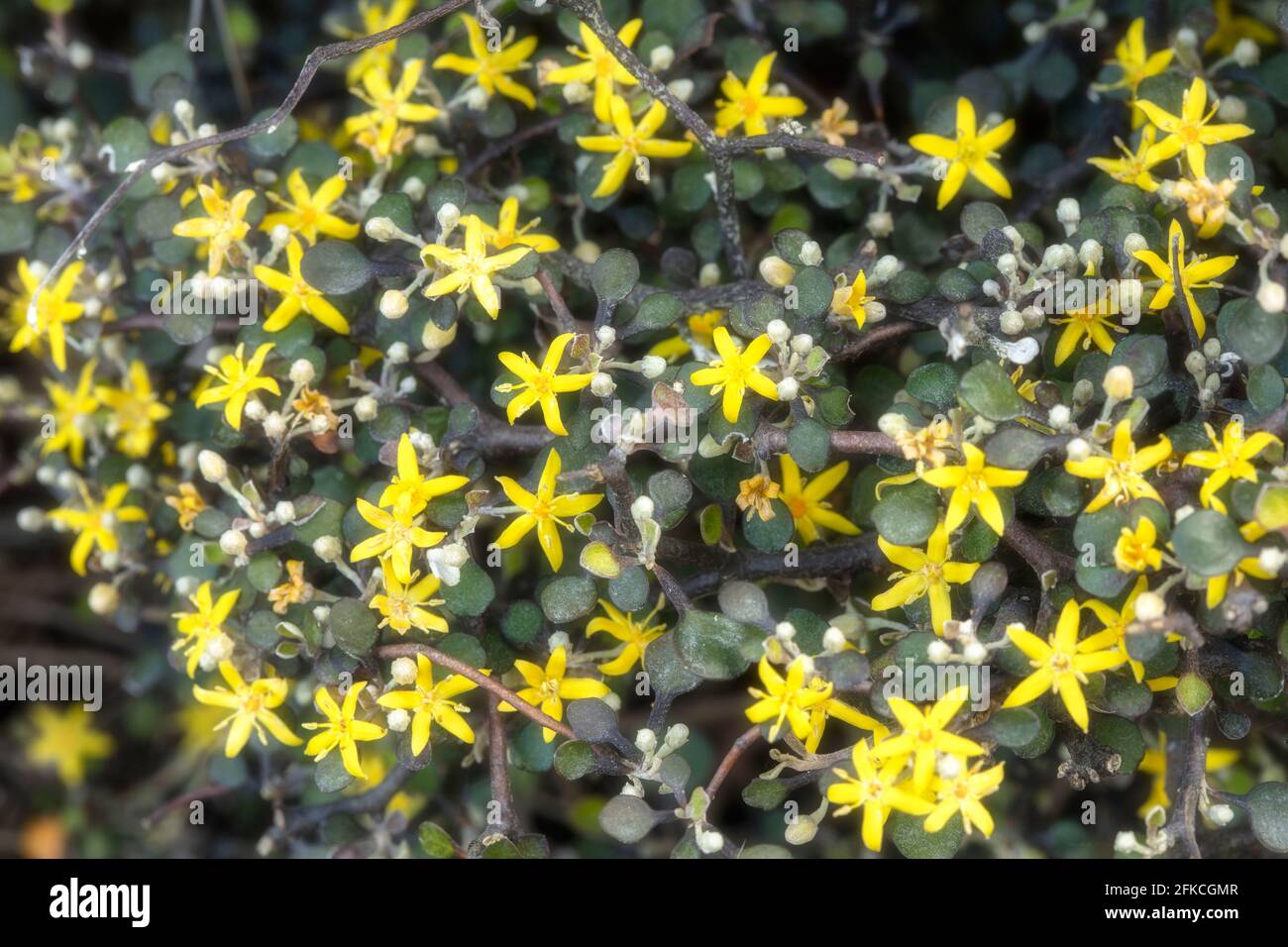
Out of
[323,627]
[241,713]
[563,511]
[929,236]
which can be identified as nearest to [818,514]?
[563,511]

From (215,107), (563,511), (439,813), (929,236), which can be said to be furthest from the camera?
(215,107)

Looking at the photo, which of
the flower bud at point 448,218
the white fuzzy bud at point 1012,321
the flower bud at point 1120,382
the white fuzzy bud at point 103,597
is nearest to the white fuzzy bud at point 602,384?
the flower bud at point 448,218

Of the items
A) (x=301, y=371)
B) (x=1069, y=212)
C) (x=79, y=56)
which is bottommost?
(x=301, y=371)

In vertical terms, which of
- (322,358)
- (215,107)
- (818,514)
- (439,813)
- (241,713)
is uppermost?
(215,107)

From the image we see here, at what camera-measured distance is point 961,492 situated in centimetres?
176

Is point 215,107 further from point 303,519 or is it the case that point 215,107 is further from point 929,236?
point 929,236

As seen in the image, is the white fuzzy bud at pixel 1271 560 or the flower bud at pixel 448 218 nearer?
the white fuzzy bud at pixel 1271 560

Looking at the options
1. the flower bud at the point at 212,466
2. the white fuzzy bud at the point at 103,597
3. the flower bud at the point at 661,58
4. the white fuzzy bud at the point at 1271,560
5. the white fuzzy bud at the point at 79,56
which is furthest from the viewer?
the white fuzzy bud at the point at 79,56

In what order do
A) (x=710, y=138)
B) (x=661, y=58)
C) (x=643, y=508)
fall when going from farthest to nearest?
(x=661, y=58), (x=710, y=138), (x=643, y=508)

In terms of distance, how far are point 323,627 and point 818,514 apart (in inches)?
34.6

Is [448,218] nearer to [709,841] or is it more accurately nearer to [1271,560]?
[709,841]

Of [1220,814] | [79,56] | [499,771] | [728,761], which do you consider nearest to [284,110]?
[79,56]

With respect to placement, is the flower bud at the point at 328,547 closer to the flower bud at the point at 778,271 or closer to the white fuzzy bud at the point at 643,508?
the white fuzzy bud at the point at 643,508

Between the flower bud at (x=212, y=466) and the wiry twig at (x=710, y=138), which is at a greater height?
the wiry twig at (x=710, y=138)
